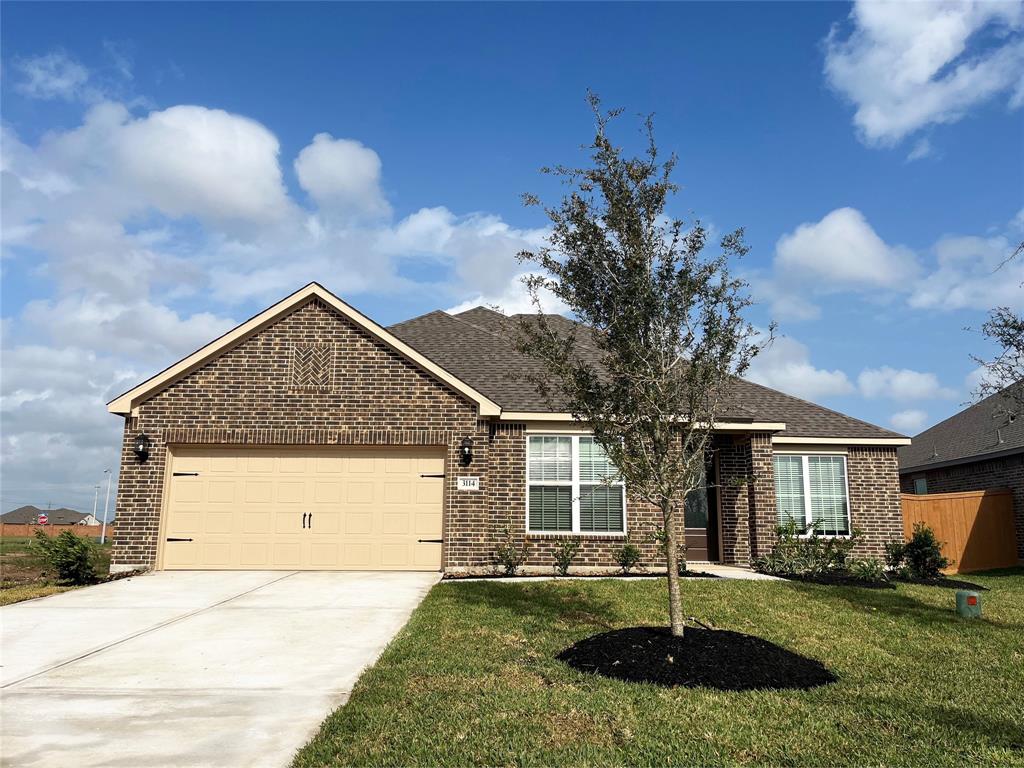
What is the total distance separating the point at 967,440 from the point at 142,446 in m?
23.0

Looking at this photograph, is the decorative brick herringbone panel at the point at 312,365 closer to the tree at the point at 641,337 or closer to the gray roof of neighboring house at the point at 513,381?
the gray roof of neighboring house at the point at 513,381

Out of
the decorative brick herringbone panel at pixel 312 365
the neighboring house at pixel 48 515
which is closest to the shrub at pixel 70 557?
the decorative brick herringbone panel at pixel 312 365

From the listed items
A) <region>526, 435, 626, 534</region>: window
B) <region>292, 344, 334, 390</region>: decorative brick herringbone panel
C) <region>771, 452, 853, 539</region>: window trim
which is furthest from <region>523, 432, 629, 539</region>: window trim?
<region>292, 344, 334, 390</region>: decorative brick herringbone panel

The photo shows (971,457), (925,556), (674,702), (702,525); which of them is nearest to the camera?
(674,702)

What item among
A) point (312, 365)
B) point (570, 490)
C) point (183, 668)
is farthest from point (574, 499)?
point (183, 668)

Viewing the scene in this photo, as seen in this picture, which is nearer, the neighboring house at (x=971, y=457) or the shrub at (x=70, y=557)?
the shrub at (x=70, y=557)

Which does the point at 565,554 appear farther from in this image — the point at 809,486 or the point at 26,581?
the point at 26,581

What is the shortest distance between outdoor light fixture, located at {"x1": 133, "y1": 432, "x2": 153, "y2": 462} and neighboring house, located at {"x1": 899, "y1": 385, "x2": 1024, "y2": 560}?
18678mm

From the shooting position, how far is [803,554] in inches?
539

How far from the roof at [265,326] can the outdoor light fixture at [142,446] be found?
2.04ft

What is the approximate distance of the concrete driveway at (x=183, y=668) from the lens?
182 inches

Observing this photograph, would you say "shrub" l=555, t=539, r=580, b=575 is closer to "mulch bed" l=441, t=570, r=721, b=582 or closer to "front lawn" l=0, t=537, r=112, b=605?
"mulch bed" l=441, t=570, r=721, b=582

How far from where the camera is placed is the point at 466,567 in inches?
520

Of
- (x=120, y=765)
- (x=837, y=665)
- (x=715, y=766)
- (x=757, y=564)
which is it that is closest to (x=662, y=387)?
(x=837, y=665)
